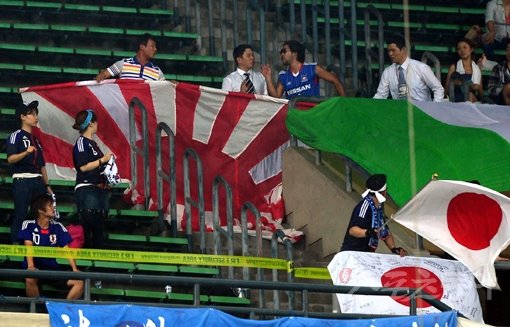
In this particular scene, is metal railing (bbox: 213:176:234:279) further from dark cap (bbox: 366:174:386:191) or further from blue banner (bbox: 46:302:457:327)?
blue banner (bbox: 46:302:457:327)

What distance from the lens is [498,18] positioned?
27.1 m

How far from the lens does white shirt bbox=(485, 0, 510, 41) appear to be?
2697cm

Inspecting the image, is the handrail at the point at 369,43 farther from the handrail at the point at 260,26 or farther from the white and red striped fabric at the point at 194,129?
the white and red striped fabric at the point at 194,129

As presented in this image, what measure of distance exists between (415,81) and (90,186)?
15.7ft

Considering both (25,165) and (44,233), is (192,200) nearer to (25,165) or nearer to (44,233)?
(25,165)

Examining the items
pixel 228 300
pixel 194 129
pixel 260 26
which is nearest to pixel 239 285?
pixel 228 300

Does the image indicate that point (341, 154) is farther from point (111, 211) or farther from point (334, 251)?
point (111, 211)

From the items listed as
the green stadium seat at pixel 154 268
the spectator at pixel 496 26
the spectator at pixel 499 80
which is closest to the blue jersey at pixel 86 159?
the green stadium seat at pixel 154 268

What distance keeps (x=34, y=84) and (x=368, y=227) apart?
5830mm

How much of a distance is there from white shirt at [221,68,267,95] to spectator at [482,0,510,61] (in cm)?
346

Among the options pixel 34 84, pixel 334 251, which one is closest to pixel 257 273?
pixel 334 251

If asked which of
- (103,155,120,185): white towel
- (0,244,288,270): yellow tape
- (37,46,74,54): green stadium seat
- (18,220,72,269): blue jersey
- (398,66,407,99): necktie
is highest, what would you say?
(37,46,74,54): green stadium seat

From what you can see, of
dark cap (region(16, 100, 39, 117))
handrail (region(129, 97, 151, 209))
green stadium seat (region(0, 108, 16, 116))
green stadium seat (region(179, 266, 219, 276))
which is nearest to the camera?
green stadium seat (region(179, 266, 219, 276))

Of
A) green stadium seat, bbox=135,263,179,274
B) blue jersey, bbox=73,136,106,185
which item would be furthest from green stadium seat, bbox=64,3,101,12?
green stadium seat, bbox=135,263,179,274
